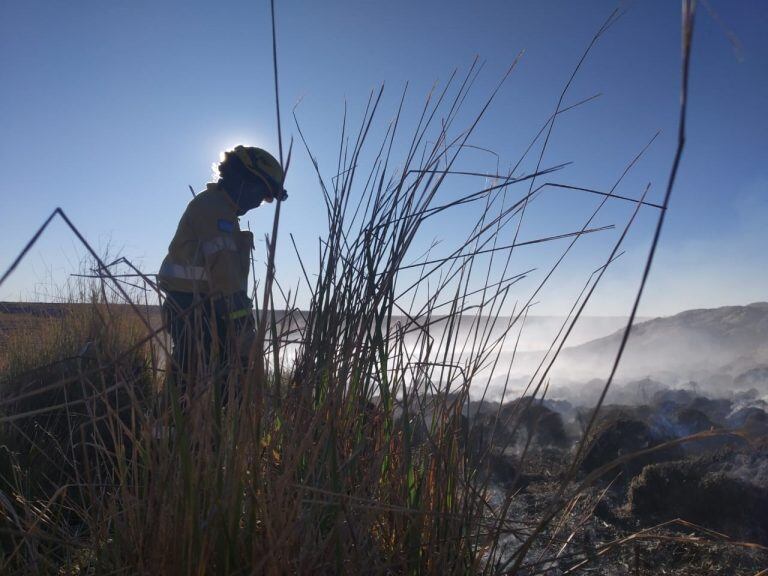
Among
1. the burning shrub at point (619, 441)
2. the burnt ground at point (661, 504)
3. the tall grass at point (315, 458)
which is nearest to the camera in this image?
the tall grass at point (315, 458)

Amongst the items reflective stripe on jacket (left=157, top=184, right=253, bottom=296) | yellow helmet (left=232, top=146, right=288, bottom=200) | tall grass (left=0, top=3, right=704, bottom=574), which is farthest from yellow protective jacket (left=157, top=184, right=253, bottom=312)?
tall grass (left=0, top=3, right=704, bottom=574)

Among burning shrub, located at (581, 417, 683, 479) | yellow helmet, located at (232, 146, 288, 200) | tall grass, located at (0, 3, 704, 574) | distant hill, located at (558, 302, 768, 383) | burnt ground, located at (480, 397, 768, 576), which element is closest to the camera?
tall grass, located at (0, 3, 704, 574)

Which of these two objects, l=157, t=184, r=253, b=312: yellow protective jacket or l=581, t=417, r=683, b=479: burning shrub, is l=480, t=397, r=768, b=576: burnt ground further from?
l=157, t=184, r=253, b=312: yellow protective jacket

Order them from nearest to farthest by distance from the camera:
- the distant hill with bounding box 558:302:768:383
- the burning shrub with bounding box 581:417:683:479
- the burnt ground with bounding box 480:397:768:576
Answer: the burnt ground with bounding box 480:397:768:576
the burning shrub with bounding box 581:417:683:479
the distant hill with bounding box 558:302:768:383

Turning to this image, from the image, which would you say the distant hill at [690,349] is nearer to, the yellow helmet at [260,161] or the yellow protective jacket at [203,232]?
the yellow helmet at [260,161]

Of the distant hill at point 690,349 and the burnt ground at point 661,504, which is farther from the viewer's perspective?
the distant hill at point 690,349

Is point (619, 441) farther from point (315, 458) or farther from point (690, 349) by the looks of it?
point (690, 349)

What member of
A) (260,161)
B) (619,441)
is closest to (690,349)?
(619,441)

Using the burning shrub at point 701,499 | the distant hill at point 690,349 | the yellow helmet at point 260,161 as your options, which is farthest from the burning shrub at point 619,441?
the distant hill at point 690,349

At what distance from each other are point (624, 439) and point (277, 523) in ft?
11.1

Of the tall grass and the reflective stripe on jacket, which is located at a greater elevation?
the reflective stripe on jacket

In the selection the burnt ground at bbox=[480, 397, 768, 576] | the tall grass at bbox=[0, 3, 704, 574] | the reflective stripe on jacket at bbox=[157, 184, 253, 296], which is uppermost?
the reflective stripe on jacket at bbox=[157, 184, 253, 296]

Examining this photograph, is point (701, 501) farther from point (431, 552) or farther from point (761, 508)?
point (431, 552)

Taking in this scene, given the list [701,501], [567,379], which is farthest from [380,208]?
[567,379]
